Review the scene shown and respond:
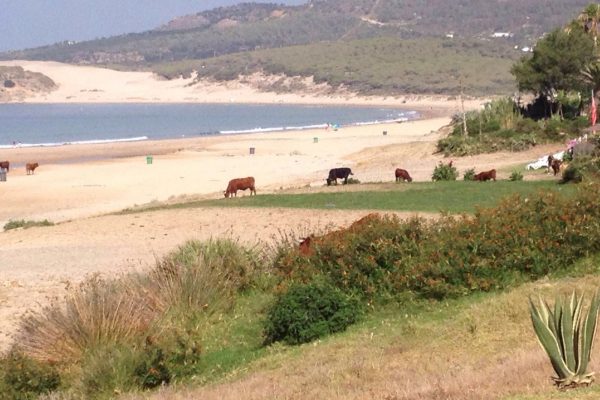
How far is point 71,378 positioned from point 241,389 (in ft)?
8.52

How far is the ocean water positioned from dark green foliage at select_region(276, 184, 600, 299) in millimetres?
62655

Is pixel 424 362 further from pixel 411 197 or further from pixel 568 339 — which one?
pixel 411 197

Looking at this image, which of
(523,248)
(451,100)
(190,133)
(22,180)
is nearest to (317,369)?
(523,248)

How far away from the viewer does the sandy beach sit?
722 inches

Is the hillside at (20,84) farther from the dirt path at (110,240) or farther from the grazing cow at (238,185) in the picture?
the dirt path at (110,240)

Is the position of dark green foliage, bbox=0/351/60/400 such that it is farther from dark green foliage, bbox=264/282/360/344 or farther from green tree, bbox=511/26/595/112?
green tree, bbox=511/26/595/112

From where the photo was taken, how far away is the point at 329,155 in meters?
51.4

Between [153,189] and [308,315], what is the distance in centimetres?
2771

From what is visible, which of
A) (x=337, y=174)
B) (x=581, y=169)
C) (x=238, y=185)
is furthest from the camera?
(x=337, y=174)

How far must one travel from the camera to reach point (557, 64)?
4603cm

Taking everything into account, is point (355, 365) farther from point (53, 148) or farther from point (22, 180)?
point (53, 148)

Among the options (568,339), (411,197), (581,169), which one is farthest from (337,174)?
(568,339)

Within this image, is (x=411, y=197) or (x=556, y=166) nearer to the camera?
(x=411, y=197)

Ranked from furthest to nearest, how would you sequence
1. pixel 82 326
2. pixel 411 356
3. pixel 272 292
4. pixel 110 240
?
pixel 110 240 → pixel 272 292 → pixel 82 326 → pixel 411 356
